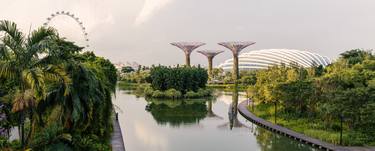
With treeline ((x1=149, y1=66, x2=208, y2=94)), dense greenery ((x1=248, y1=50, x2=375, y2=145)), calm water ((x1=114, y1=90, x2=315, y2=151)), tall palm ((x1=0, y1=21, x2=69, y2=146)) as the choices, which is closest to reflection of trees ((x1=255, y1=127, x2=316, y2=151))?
calm water ((x1=114, y1=90, x2=315, y2=151))

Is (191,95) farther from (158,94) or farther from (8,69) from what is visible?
(8,69)

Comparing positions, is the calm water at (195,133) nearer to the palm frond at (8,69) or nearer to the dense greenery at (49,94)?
the dense greenery at (49,94)

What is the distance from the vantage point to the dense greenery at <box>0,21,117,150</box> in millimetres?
10602

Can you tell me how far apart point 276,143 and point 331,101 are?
3610 millimetres

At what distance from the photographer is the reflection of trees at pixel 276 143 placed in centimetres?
2225

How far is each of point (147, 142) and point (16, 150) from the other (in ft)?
41.3

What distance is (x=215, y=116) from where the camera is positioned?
3628 cm

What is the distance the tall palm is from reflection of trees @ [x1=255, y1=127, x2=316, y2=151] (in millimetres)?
14237

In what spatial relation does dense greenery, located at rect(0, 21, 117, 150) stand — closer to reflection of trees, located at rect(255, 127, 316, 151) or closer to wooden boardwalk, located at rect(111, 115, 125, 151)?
wooden boardwalk, located at rect(111, 115, 125, 151)

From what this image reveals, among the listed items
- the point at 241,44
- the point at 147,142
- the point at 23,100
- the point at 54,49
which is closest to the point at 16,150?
the point at 23,100

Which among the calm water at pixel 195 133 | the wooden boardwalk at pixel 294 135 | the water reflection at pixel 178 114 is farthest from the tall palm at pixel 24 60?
the water reflection at pixel 178 114

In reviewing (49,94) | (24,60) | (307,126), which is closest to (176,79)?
(307,126)

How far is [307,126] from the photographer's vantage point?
85.1 feet

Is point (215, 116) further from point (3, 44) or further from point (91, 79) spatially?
point (3, 44)
